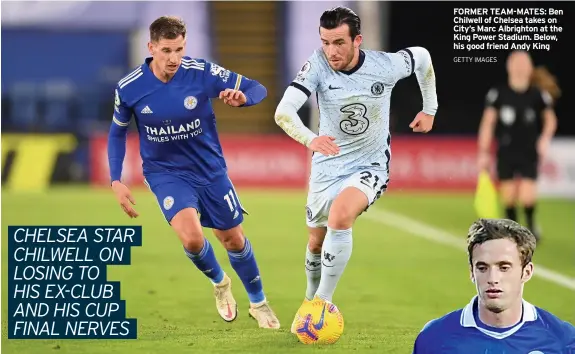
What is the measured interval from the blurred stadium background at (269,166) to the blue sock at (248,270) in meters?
0.26

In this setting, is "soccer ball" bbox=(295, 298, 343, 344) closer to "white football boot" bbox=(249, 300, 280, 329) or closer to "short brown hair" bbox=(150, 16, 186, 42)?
"white football boot" bbox=(249, 300, 280, 329)

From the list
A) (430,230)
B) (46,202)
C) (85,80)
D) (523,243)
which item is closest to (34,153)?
(46,202)

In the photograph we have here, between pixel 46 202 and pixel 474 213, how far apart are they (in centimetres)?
496

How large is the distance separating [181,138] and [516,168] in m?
5.57

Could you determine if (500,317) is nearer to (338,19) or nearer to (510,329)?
(510,329)

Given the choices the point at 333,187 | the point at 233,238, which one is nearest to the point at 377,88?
the point at 333,187

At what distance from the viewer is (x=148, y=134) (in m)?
6.83

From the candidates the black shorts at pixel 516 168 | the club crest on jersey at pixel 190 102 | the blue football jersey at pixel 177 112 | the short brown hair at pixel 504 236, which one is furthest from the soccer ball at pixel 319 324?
the black shorts at pixel 516 168

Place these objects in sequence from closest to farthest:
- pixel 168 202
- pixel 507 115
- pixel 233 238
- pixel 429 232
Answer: pixel 168 202 → pixel 233 238 → pixel 507 115 → pixel 429 232

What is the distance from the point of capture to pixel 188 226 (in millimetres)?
6816

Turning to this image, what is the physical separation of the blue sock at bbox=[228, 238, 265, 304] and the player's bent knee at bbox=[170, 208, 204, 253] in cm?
38

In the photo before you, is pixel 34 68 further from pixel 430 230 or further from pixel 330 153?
pixel 330 153

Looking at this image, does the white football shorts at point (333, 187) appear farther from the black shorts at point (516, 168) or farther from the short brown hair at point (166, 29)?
the black shorts at point (516, 168)

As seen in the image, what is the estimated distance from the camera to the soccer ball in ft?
21.4
